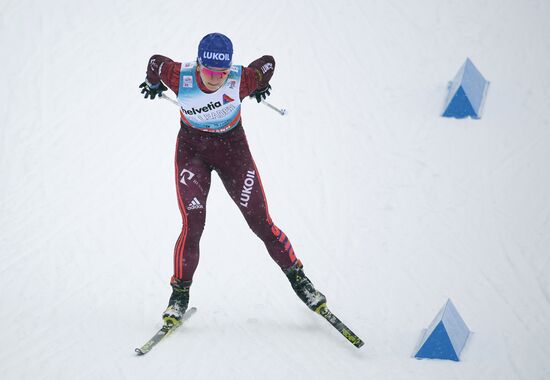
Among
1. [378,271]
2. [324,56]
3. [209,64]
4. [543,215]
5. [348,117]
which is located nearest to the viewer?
[209,64]

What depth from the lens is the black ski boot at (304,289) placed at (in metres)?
4.58

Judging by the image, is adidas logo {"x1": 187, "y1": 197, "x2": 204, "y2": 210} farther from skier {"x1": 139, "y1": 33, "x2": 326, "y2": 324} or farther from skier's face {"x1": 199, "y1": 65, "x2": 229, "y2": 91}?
skier's face {"x1": 199, "y1": 65, "x2": 229, "y2": 91}

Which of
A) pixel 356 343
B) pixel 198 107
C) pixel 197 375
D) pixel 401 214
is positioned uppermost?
pixel 198 107

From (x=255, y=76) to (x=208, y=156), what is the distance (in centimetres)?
62

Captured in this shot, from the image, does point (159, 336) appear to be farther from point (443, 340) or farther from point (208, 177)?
point (443, 340)

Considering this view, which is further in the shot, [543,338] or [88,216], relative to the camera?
[88,216]

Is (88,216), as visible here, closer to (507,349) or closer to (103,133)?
(103,133)

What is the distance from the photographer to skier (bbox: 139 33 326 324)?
14.1ft

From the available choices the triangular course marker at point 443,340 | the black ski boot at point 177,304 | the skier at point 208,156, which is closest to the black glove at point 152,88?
the skier at point 208,156

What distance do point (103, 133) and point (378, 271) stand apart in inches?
142

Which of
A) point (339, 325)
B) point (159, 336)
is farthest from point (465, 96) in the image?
point (159, 336)

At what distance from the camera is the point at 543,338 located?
4.51 m

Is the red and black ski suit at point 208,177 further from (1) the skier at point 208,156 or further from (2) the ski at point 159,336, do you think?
(2) the ski at point 159,336

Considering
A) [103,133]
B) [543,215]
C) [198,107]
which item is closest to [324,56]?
[103,133]
